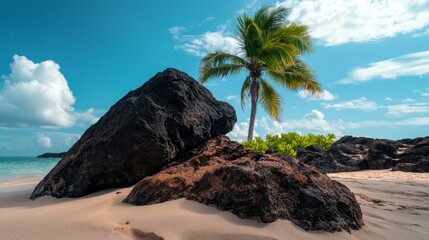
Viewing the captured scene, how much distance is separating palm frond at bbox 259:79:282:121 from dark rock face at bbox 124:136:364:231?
42.0 ft

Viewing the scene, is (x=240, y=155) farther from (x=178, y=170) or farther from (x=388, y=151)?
(x=388, y=151)

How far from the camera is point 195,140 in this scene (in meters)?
4.38

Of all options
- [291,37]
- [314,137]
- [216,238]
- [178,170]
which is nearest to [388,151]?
[314,137]

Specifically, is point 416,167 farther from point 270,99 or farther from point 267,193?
point 267,193

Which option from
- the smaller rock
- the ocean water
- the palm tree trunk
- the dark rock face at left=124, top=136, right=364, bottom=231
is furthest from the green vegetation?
the dark rock face at left=124, top=136, right=364, bottom=231

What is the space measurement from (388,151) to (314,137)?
4.51 meters

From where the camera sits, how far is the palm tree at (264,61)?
48.7ft

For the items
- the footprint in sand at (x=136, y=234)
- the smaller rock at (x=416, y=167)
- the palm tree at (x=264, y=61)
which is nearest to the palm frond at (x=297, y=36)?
the palm tree at (x=264, y=61)

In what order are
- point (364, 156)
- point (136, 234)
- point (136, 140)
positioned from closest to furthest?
point (136, 234) → point (136, 140) → point (364, 156)

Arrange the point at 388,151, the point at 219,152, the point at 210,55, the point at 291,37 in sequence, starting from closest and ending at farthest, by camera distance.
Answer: the point at 219,152 → the point at 388,151 → the point at 291,37 → the point at 210,55

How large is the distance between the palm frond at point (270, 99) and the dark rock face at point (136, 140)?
1153cm

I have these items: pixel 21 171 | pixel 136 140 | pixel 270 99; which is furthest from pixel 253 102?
pixel 21 171

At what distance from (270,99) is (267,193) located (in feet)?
44.8

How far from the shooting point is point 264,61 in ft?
46.8
